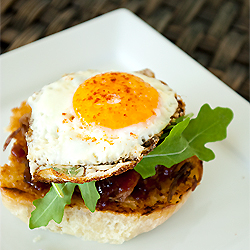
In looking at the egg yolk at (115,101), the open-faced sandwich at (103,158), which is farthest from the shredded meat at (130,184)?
the egg yolk at (115,101)

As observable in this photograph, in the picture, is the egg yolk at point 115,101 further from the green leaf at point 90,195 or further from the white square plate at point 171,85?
the white square plate at point 171,85

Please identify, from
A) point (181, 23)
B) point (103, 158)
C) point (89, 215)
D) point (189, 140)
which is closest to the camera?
point (103, 158)

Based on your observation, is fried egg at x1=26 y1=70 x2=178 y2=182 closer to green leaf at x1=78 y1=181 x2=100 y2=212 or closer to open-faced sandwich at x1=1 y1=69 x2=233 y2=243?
open-faced sandwich at x1=1 y1=69 x2=233 y2=243

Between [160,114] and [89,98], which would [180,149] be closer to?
[160,114]

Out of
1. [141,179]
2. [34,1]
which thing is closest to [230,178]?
[141,179]

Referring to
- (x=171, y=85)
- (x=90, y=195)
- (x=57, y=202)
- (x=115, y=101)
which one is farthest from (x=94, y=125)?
(x=171, y=85)

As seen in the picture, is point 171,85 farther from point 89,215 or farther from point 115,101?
point 89,215
